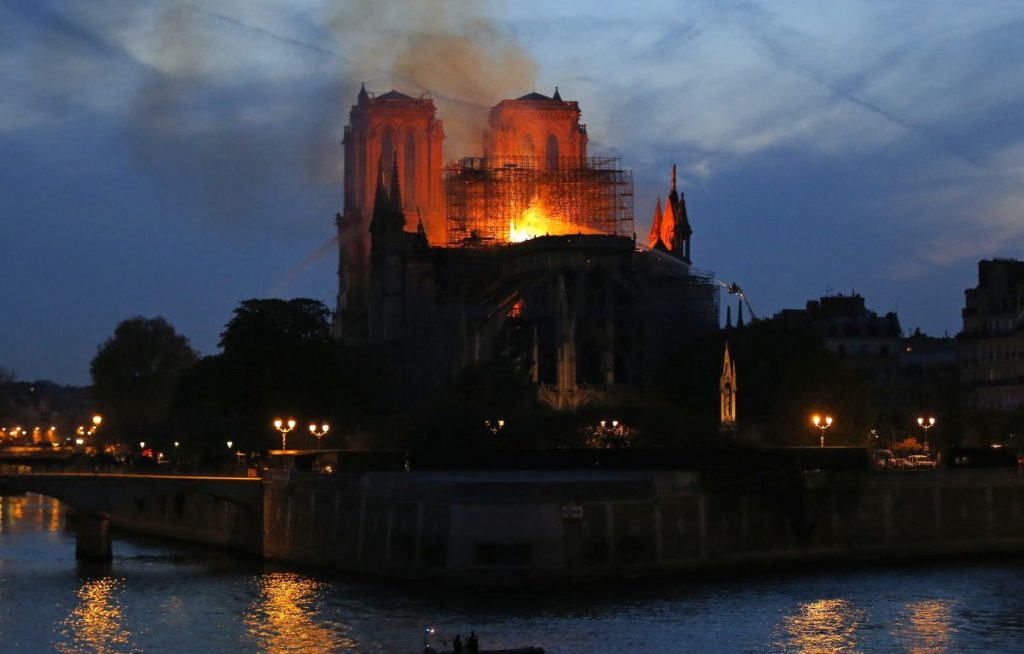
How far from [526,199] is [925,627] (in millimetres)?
75969

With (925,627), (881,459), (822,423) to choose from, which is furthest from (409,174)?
(925,627)

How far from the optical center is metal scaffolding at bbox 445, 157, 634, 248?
122375mm

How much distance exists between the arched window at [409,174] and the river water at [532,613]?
8146cm

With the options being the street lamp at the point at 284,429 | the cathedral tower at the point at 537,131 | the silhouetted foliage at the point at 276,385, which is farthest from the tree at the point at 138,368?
the street lamp at the point at 284,429

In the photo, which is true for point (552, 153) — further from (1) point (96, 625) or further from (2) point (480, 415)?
(1) point (96, 625)

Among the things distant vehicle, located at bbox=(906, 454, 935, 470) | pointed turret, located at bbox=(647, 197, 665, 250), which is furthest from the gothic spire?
distant vehicle, located at bbox=(906, 454, 935, 470)

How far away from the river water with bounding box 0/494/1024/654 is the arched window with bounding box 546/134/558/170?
71253 mm

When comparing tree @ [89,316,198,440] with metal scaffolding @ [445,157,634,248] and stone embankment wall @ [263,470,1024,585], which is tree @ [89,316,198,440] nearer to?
metal scaffolding @ [445,157,634,248]

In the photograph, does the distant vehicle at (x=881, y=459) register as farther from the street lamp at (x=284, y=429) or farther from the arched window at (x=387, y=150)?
the arched window at (x=387, y=150)

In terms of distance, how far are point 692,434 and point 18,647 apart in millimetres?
41187

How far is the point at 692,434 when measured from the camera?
84250 mm

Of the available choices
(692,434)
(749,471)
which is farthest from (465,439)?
(749,471)

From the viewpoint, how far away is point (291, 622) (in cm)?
5106

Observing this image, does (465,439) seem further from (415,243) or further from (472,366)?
(415,243)
